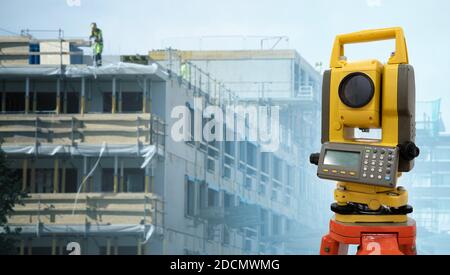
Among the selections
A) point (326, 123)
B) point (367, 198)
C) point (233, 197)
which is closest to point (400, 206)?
point (367, 198)

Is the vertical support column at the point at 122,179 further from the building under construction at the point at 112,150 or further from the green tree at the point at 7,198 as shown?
the green tree at the point at 7,198

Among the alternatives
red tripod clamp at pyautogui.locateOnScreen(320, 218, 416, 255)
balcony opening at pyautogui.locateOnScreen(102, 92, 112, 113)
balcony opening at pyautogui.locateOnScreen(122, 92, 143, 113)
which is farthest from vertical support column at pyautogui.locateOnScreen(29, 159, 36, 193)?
red tripod clamp at pyautogui.locateOnScreen(320, 218, 416, 255)

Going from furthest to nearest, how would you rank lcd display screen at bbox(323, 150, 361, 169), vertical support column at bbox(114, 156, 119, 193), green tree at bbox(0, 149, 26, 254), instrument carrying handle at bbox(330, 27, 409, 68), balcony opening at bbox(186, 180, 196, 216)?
balcony opening at bbox(186, 180, 196, 216) < vertical support column at bbox(114, 156, 119, 193) < green tree at bbox(0, 149, 26, 254) < instrument carrying handle at bbox(330, 27, 409, 68) < lcd display screen at bbox(323, 150, 361, 169)

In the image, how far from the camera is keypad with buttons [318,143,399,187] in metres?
4.15

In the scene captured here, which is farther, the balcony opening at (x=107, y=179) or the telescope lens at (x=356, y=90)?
the balcony opening at (x=107, y=179)

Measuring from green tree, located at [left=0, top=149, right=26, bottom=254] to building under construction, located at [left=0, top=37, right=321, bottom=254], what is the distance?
0.15 m

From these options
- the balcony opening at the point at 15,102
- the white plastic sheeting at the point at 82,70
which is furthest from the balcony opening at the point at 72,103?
the balcony opening at the point at 15,102

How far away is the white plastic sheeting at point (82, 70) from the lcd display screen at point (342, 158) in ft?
33.3

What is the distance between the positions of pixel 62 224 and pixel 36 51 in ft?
9.89

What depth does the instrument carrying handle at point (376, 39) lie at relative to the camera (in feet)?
14.4

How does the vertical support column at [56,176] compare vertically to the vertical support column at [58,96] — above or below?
below

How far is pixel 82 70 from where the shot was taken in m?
14.8

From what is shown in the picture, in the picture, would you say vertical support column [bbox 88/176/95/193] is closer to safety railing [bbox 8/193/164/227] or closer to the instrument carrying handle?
safety railing [bbox 8/193/164/227]

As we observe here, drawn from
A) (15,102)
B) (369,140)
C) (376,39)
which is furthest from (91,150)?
(369,140)
